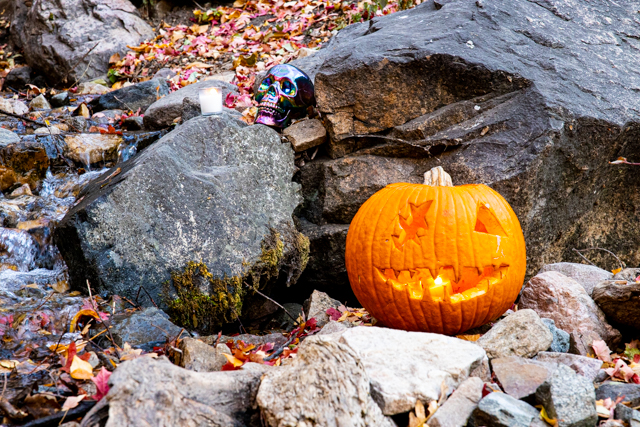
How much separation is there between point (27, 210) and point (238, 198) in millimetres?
2167

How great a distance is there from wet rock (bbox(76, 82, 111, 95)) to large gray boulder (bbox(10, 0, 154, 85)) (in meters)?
0.41

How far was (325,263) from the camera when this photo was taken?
167 inches

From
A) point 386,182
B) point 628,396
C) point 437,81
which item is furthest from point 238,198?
point 628,396

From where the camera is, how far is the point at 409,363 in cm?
218

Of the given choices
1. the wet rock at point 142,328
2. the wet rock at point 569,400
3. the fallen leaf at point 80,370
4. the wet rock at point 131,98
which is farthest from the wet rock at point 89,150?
the wet rock at point 569,400

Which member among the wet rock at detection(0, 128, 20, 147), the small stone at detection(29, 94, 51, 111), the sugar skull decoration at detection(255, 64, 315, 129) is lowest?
the small stone at detection(29, 94, 51, 111)

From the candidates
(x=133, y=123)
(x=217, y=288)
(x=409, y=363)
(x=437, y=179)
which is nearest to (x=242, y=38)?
(x=133, y=123)

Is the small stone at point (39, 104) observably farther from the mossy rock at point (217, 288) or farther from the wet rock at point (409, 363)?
the wet rock at point (409, 363)

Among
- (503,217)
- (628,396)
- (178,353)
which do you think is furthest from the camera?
(503,217)

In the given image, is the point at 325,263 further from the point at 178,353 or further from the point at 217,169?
the point at 178,353

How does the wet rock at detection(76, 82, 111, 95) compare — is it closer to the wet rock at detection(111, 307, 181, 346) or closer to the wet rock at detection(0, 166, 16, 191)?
the wet rock at detection(0, 166, 16, 191)

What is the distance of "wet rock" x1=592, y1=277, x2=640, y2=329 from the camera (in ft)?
9.27

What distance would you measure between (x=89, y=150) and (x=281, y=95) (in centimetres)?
228

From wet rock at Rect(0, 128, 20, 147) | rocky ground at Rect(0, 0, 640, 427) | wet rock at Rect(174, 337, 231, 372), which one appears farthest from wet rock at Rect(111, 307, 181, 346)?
wet rock at Rect(0, 128, 20, 147)
